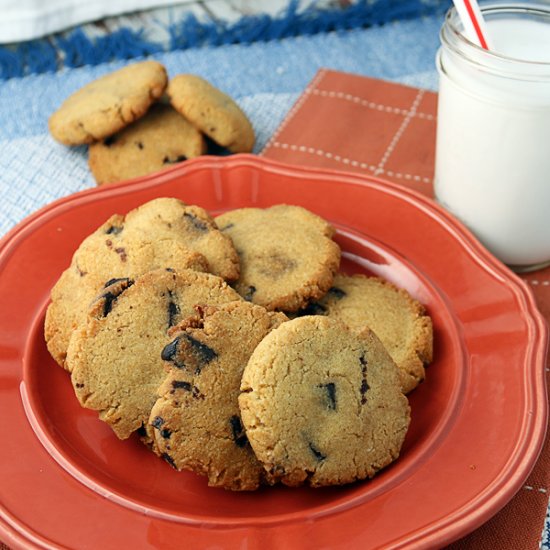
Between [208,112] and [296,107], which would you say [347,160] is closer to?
[296,107]

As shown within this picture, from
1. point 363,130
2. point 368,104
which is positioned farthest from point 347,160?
point 368,104

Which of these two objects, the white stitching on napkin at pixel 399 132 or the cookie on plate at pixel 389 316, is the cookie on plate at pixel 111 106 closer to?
the white stitching on napkin at pixel 399 132

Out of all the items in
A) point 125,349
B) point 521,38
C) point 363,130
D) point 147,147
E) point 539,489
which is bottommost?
point 539,489

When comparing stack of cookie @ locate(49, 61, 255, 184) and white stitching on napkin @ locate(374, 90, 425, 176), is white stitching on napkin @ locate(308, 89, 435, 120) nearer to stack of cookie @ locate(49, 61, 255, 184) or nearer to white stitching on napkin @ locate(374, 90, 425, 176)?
white stitching on napkin @ locate(374, 90, 425, 176)

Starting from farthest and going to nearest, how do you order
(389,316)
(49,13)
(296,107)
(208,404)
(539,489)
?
(49,13)
(296,107)
(389,316)
(539,489)
(208,404)

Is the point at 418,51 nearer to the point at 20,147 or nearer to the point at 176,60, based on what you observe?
the point at 176,60

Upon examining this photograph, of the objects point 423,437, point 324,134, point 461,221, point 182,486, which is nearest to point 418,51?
point 324,134

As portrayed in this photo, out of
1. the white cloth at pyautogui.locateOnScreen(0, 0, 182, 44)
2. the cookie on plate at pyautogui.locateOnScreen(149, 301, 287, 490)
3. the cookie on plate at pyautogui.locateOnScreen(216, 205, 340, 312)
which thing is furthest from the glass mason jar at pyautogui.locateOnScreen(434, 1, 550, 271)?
the white cloth at pyautogui.locateOnScreen(0, 0, 182, 44)
